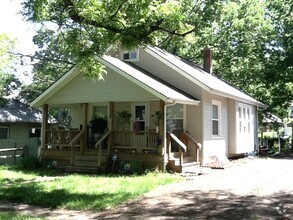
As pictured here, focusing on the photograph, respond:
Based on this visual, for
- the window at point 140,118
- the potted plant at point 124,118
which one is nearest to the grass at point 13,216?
the potted plant at point 124,118

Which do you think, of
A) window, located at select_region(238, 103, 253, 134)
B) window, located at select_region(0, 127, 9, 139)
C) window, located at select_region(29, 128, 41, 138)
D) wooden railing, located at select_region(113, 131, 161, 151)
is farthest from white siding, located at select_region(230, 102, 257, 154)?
window, located at select_region(0, 127, 9, 139)

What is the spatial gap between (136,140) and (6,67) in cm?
1718

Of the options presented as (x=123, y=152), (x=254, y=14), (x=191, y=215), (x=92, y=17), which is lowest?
(x=191, y=215)

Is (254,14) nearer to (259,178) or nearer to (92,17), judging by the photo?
(259,178)

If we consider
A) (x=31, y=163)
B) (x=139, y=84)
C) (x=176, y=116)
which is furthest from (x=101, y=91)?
(x=31, y=163)

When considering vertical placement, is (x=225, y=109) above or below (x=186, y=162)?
above

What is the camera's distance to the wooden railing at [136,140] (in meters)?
16.7

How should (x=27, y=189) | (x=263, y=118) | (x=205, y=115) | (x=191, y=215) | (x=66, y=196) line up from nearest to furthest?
(x=191, y=215) → (x=66, y=196) → (x=27, y=189) → (x=205, y=115) → (x=263, y=118)

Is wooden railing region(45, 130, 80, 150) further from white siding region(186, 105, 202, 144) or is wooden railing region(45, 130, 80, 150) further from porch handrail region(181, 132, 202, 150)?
white siding region(186, 105, 202, 144)

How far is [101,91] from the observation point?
60.2 feet

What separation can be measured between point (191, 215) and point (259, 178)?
6122 millimetres

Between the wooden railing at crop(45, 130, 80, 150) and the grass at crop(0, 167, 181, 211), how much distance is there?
387 centimetres

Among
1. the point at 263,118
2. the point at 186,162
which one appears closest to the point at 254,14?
the point at 263,118

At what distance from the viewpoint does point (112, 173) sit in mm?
16531
